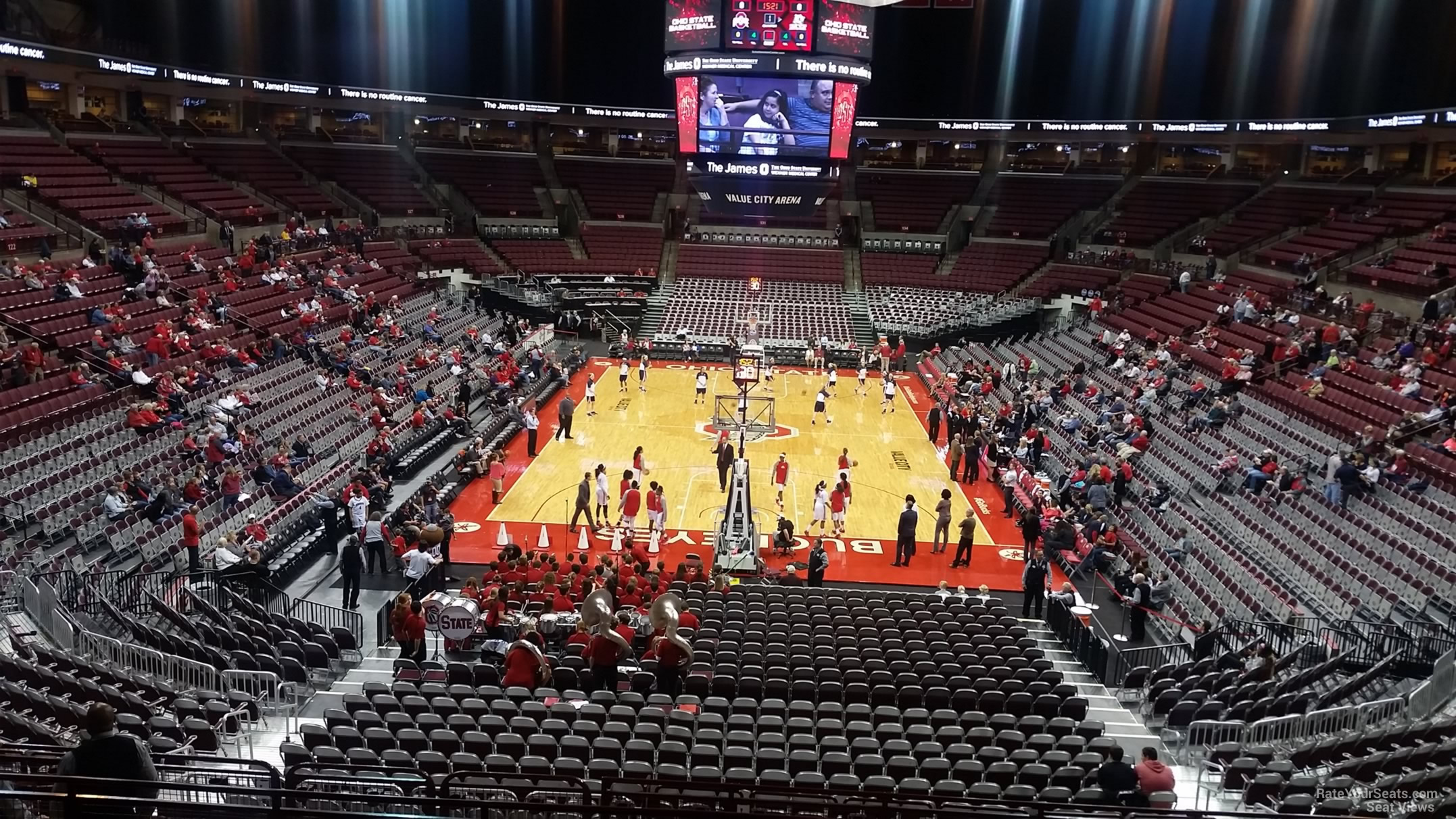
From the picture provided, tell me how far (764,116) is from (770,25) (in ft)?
7.96

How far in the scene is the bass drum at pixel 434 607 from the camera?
38.0 ft

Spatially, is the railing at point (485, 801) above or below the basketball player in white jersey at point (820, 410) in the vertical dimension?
above

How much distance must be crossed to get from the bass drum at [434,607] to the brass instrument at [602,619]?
71.7 inches

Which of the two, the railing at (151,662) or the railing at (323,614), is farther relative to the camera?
the railing at (323,614)

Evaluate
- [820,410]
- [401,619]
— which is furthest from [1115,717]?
[820,410]

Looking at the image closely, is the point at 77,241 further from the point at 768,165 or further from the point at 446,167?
the point at 446,167

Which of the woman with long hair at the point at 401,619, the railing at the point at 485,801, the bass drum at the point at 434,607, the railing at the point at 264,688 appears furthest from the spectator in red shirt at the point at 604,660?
the railing at the point at 264,688

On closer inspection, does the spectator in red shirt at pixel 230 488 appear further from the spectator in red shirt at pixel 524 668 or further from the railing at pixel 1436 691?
the railing at pixel 1436 691

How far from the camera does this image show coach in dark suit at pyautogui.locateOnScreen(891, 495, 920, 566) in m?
17.0

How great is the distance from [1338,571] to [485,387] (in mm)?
21511

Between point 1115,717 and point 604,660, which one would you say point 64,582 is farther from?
point 1115,717

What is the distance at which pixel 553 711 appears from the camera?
890 centimetres

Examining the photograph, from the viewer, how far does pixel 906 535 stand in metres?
17.2

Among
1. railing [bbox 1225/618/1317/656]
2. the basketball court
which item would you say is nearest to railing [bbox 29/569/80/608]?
the basketball court
